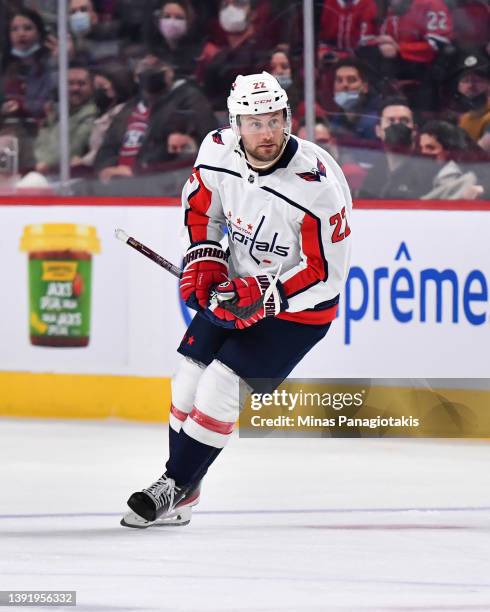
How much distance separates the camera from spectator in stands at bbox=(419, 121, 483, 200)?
5.79 metres

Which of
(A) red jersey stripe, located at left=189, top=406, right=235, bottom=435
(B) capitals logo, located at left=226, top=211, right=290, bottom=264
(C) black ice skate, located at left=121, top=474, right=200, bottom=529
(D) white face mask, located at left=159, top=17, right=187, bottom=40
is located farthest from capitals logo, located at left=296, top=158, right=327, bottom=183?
(D) white face mask, located at left=159, top=17, right=187, bottom=40

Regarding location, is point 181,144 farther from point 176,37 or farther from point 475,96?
point 475,96

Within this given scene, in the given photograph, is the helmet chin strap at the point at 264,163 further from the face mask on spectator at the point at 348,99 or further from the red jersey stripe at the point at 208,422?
the face mask on spectator at the point at 348,99

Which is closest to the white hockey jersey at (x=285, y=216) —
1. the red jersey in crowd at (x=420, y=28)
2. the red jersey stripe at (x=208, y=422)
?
the red jersey stripe at (x=208, y=422)

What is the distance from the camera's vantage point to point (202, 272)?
4098 millimetres

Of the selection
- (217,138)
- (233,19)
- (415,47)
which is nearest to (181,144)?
(233,19)

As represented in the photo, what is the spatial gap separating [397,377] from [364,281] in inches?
14.0

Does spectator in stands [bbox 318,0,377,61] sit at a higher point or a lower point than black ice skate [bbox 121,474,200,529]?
higher

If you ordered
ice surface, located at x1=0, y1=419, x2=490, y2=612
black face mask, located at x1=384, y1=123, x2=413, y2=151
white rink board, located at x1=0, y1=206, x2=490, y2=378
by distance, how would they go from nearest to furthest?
ice surface, located at x1=0, y1=419, x2=490, y2=612, white rink board, located at x1=0, y1=206, x2=490, y2=378, black face mask, located at x1=384, y1=123, x2=413, y2=151

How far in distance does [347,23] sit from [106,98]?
0.99 m

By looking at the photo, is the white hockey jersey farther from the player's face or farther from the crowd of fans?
the crowd of fans

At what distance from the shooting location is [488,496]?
465cm

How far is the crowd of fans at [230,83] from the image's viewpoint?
19.0 feet

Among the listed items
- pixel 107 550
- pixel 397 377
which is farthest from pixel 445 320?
pixel 107 550
